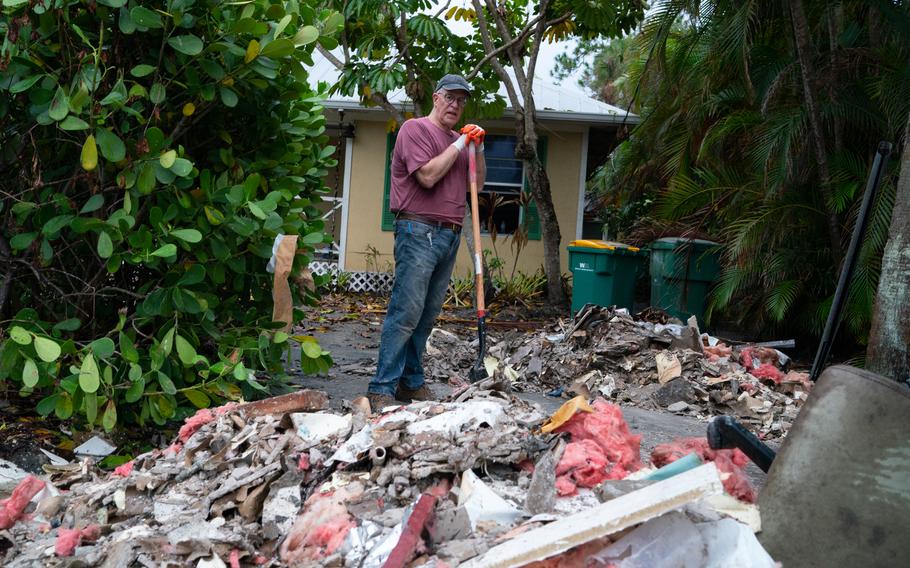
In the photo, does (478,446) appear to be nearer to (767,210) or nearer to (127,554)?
(127,554)

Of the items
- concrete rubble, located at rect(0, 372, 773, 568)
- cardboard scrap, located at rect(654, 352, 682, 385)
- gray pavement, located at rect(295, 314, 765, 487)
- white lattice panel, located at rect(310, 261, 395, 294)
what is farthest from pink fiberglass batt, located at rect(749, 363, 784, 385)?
white lattice panel, located at rect(310, 261, 395, 294)

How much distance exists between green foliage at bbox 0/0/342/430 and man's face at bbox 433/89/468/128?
2.53 ft

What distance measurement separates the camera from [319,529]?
3.02m

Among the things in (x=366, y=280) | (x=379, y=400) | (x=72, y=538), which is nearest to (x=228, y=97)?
(x=379, y=400)

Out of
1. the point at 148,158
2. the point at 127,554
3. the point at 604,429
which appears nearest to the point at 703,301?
the point at 604,429

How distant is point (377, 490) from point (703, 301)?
24.1 ft

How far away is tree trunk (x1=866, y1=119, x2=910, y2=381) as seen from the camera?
5820mm

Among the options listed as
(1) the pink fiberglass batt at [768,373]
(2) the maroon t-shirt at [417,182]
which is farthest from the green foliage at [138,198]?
(1) the pink fiberglass batt at [768,373]

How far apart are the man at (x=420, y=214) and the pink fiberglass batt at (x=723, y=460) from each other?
5.74ft

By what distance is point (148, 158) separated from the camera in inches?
163

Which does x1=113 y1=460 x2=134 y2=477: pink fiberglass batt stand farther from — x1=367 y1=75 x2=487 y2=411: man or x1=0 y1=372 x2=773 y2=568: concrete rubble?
x1=367 y1=75 x2=487 y2=411: man

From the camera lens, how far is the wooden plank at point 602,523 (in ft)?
8.13

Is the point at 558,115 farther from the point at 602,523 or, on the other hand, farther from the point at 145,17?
the point at 602,523

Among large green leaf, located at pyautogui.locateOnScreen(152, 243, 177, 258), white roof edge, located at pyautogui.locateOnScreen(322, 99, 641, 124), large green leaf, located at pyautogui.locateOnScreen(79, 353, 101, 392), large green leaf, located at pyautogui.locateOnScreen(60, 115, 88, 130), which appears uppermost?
white roof edge, located at pyautogui.locateOnScreen(322, 99, 641, 124)
